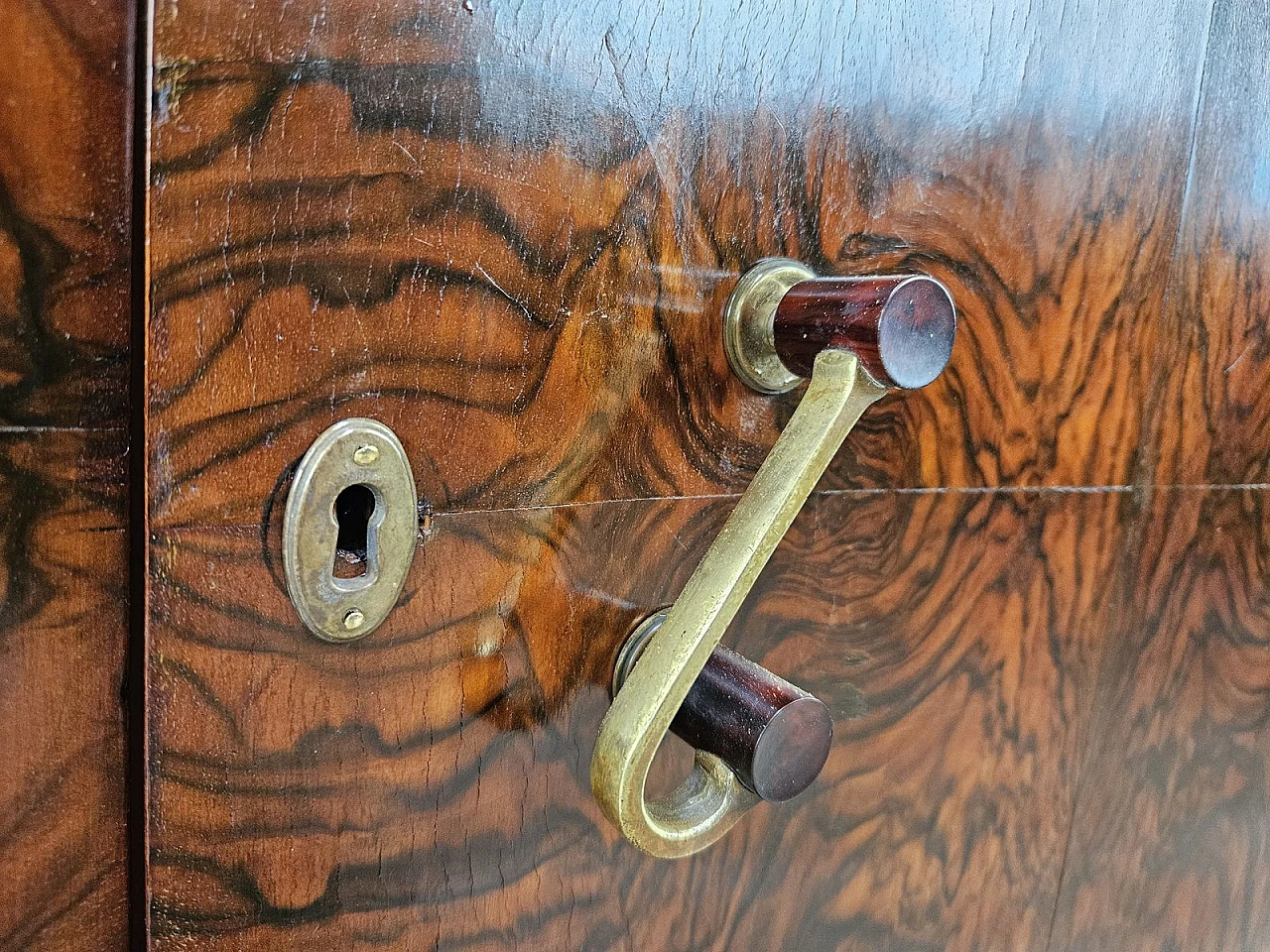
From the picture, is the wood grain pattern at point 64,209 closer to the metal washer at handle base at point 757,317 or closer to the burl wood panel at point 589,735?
the burl wood panel at point 589,735

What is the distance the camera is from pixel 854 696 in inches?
16.8

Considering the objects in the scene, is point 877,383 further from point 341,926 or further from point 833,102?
point 341,926

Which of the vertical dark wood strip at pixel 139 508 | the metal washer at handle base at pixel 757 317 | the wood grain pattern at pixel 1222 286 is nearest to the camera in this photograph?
the vertical dark wood strip at pixel 139 508

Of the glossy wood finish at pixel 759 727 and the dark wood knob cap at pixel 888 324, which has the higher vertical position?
the dark wood knob cap at pixel 888 324

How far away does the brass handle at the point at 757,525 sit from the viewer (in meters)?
0.29

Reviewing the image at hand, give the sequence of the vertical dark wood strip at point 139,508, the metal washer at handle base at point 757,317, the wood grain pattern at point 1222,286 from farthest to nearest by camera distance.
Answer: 1. the wood grain pattern at point 1222,286
2. the metal washer at handle base at point 757,317
3. the vertical dark wood strip at point 139,508

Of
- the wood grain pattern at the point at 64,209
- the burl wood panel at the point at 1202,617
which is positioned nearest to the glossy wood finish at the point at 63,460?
the wood grain pattern at the point at 64,209

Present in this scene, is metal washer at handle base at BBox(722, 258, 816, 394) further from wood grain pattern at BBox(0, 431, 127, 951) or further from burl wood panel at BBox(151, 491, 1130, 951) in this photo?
wood grain pattern at BBox(0, 431, 127, 951)

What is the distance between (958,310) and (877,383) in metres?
0.11

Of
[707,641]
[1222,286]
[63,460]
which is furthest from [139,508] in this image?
[1222,286]

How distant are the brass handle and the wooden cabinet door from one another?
0.04m

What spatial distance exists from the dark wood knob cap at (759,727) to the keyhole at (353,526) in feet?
0.39

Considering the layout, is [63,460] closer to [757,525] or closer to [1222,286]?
[757,525]

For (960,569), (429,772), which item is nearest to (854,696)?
(960,569)
